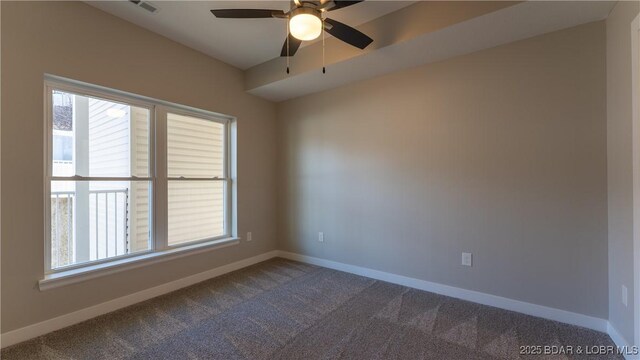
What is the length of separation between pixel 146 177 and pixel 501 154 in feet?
11.8

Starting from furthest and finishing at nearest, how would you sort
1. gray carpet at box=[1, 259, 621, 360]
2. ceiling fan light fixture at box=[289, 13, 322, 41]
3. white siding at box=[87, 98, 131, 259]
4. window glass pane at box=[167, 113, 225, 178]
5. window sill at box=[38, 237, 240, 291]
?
window glass pane at box=[167, 113, 225, 178]
white siding at box=[87, 98, 131, 259]
window sill at box=[38, 237, 240, 291]
gray carpet at box=[1, 259, 621, 360]
ceiling fan light fixture at box=[289, 13, 322, 41]

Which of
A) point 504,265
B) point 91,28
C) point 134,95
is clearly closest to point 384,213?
point 504,265

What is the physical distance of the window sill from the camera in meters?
2.12

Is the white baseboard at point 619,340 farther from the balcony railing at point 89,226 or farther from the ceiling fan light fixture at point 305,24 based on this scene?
the balcony railing at point 89,226

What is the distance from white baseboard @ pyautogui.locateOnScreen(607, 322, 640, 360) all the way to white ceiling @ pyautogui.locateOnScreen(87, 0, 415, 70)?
2985 mm

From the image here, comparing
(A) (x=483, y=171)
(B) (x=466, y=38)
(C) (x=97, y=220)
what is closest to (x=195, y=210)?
(C) (x=97, y=220)

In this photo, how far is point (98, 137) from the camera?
2516mm

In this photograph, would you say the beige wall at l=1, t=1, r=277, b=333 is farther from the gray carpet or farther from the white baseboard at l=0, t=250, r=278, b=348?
the gray carpet

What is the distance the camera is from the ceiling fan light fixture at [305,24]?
1.70 metres

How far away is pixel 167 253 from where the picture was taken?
2877mm

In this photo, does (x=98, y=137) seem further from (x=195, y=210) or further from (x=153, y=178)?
(x=195, y=210)

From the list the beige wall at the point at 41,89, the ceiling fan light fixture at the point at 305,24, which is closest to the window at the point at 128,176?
the beige wall at the point at 41,89

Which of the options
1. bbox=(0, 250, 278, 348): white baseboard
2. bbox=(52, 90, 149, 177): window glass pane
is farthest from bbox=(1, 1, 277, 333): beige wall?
bbox=(52, 90, 149, 177): window glass pane

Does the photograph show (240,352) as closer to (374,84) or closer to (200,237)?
(200,237)
